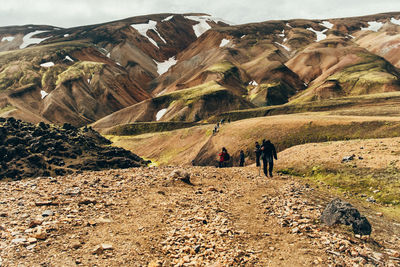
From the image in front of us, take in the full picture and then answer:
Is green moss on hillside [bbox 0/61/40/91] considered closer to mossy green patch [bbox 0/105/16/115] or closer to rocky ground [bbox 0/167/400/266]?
mossy green patch [bbox 0/105/16/115]

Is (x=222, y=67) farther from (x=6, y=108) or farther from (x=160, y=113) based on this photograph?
(x=6, y=108)

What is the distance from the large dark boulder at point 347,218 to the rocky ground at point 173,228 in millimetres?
429

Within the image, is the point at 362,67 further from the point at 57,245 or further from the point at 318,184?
the point at 57,245

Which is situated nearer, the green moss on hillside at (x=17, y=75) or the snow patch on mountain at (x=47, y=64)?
the green moss on hillside at (x=17, y=75)

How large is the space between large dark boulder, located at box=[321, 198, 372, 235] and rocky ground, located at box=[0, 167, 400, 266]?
43 centimetres

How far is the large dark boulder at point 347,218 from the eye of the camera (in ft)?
37.6

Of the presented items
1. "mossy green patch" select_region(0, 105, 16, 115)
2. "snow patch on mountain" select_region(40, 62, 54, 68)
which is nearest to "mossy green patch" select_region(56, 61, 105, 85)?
"snow patch on mountain" select_region(40, 62, 54, 68)

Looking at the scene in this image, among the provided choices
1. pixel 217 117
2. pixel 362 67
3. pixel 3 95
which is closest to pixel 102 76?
pixel 3 95

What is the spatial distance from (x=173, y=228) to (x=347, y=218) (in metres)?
7.25

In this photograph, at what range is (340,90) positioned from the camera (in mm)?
136125

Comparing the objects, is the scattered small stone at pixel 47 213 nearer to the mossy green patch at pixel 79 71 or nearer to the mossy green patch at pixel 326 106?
the mossy green patch at pixel 326 106

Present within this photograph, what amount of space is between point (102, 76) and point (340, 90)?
14164 centimetres

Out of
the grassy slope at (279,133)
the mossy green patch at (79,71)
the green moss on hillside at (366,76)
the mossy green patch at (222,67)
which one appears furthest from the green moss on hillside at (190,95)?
the mossy green patch at (79,71)

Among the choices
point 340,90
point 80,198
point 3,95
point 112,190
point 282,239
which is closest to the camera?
point 282,239
